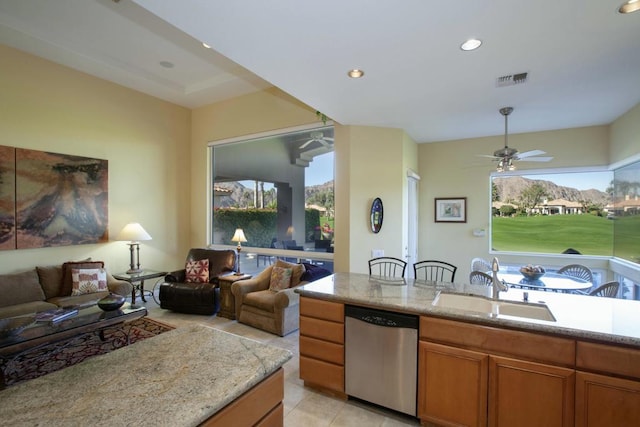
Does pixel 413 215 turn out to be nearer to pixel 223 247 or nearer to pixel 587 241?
pixel 587 241

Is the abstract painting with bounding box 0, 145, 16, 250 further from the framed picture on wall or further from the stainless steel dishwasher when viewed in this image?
the framed picture on wall

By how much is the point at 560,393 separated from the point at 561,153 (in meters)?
4.26

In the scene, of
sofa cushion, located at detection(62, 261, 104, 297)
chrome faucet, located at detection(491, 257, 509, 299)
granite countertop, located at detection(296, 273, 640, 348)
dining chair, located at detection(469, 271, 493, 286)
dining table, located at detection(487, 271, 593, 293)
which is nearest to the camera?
granite countertop, located at detection(296, 273, 640, 348)

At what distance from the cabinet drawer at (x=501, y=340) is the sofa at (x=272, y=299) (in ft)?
6.52

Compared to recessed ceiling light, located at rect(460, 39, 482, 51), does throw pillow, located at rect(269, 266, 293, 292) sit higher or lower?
lower

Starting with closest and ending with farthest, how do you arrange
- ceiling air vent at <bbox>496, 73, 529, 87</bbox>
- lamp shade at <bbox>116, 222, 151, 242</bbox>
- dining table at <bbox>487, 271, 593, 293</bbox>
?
1. ceiling air vent at <bbox>496, 73, 529, 87</bbox>
2. dining table at <bbox>487, 271, 593, 293</bbox>
3. lamp shade at <bbox>116, 222, 151, 242</bbox>

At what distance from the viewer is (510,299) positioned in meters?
2.35

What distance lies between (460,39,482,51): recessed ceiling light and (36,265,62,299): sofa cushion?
566cm

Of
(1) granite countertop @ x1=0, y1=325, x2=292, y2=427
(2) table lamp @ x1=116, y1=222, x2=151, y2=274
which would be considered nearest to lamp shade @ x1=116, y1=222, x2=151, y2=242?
(2) table lamp @ x1=116, y1=222, x2=151, y2=274

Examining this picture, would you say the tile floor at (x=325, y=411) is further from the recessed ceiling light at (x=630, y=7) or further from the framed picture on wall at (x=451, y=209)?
the framed picture on wall at (x=451, y=209)

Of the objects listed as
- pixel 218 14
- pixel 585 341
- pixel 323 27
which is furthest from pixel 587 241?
pixel 218 14

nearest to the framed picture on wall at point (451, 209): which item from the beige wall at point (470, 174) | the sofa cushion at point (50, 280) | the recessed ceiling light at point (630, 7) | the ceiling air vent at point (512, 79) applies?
the beige wall at point (470, 174)

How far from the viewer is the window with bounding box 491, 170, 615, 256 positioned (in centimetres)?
464

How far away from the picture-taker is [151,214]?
5637 mm
